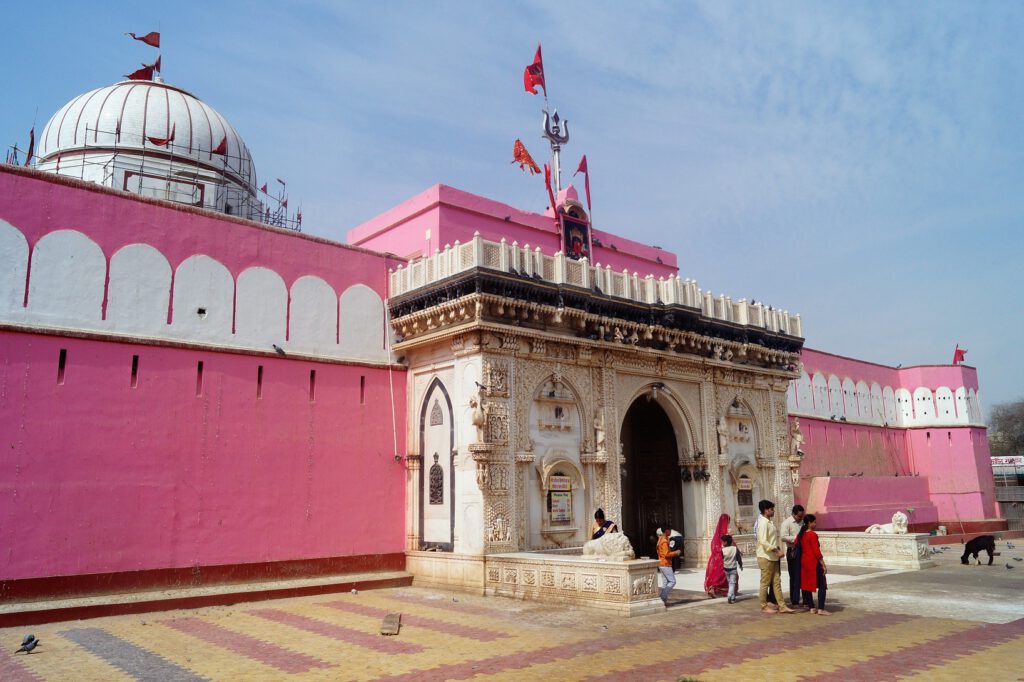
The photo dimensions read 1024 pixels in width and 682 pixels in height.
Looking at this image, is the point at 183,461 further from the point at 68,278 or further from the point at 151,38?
the point at 151,38

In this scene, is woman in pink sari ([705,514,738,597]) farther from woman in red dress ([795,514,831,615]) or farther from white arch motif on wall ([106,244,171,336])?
white arch motif on wall ([106,244,171,336])

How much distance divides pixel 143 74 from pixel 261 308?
33.8ft

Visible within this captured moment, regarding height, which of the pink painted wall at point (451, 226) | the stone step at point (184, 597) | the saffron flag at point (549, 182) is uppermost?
the saffron flag at point (549, 182)

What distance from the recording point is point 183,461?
1211 centimetres

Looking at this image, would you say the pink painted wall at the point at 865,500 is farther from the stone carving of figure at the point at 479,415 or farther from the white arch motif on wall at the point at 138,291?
the white arch motif on wall at the point at 138,291

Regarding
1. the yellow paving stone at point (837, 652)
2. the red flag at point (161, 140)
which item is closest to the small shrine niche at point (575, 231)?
the red flag at point (161, 140)

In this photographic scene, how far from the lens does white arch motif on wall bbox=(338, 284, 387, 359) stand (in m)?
14.6

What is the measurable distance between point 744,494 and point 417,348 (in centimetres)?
850

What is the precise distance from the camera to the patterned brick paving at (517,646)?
278 inches

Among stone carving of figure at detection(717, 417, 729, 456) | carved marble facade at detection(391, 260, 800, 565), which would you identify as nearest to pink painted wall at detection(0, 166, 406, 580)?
carved marble facade at detection(391, 260, 800, 565)

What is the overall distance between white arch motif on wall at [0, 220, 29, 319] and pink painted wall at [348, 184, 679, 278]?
7.40 metres

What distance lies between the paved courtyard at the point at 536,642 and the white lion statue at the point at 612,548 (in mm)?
962

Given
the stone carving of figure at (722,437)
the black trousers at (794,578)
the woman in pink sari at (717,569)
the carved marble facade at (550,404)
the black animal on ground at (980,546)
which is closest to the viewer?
the black trousers at (794,578)

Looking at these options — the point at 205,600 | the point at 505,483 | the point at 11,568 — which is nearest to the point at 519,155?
the point at 505,483
